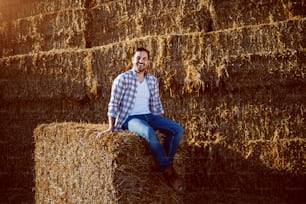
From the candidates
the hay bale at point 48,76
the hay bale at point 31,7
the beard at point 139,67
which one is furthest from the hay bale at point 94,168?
the hay bale at point 31,7

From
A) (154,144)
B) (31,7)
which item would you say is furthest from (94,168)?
(31,7)

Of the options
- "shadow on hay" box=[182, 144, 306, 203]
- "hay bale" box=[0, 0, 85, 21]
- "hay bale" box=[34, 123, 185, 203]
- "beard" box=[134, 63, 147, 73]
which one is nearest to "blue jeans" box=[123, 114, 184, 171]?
"hay bale" box=[34, 123, 185, 203]

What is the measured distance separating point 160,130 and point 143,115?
29cm

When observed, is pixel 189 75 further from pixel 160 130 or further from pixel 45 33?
pixel 45 33

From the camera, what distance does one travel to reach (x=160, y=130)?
459 centimetres

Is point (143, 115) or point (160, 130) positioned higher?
point (143, 115)

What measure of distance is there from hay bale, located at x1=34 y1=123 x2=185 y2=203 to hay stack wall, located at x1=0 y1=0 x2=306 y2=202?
1456 mm

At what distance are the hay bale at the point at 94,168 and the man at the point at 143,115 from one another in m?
0.17

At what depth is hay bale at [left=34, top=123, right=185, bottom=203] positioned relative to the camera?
13.8 ft

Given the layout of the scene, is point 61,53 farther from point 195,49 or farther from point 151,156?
point 151,156

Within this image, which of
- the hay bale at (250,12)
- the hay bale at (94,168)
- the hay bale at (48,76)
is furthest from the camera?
the hay bale at (48,76)

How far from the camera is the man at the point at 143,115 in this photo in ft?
14.1

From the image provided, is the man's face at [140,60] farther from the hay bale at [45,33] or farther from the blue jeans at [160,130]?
the hay bale at [45,33]

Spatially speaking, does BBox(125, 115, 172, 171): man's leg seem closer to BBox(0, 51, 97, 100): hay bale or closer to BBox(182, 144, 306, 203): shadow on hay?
BBox(182, 144, 306, 203): shadow on hay
